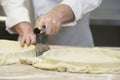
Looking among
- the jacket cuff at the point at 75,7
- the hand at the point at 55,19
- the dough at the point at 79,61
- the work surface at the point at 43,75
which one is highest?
the jacket cuff at the point at 75,7

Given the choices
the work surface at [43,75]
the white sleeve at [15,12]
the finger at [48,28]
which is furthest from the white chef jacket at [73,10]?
the work surface at [43,75]

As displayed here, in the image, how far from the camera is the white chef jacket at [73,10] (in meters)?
1.31

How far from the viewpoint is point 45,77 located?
0.90 meters

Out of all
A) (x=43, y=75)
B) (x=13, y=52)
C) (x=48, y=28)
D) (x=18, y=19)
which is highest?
(x=18, y=19)

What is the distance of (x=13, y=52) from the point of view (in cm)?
105

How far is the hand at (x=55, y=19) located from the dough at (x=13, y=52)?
96 mm

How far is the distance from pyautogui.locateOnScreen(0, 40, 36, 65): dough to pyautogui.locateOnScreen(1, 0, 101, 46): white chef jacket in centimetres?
19

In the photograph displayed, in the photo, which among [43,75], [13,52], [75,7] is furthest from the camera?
[75,7]

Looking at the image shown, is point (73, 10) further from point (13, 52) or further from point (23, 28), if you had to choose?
point (13, 52)

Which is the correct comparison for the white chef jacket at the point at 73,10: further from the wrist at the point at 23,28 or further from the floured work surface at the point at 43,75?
the floured work surface at the point at 43,75

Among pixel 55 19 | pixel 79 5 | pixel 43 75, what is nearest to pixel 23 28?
pixel 55 19

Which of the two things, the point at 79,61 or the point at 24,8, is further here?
the point at 24,8

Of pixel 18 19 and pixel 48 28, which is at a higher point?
pixel 18 19

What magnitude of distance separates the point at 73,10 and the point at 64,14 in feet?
0.20
